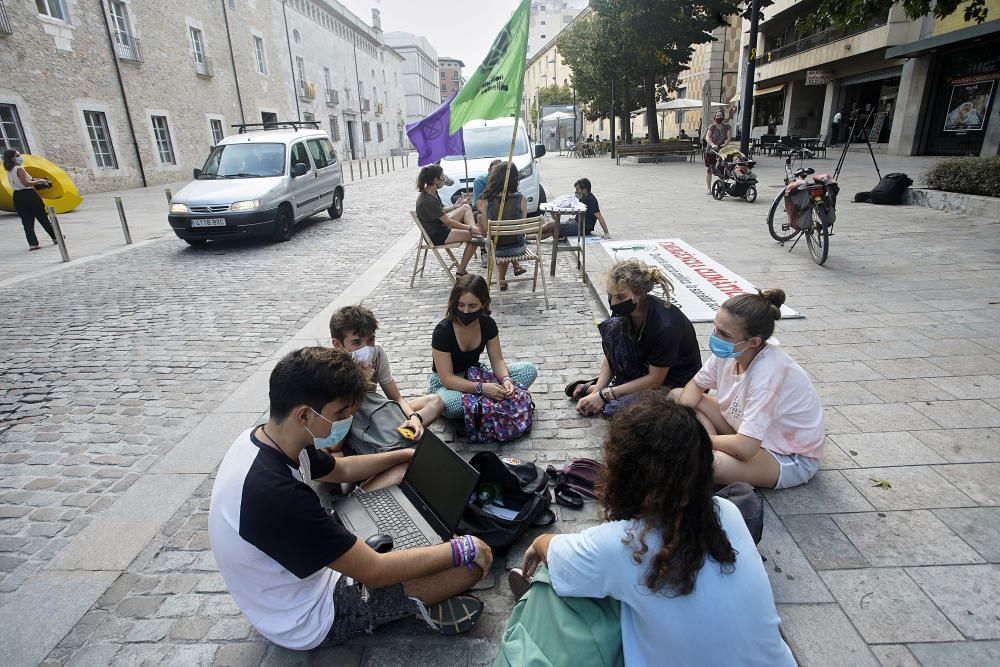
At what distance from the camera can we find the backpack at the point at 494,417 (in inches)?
143

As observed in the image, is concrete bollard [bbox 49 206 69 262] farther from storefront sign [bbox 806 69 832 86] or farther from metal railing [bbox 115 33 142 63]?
storefront sign [bbox 806 69 832 86]

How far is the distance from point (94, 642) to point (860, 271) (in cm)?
822

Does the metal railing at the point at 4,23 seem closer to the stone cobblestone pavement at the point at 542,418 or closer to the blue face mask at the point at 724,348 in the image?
the stone cobblestone pavement at the point at 542,418

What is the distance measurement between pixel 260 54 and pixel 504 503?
125ft

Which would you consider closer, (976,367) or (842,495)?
(842,495)

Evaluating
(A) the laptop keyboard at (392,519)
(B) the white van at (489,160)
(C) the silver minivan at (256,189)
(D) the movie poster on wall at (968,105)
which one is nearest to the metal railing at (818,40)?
(D) the movie poster on wall at (968,105)

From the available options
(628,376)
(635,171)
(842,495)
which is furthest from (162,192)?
(842,495)

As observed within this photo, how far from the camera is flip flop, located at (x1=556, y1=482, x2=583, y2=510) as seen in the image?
2986 mm

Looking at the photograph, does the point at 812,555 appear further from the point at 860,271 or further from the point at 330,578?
the point at 860,271

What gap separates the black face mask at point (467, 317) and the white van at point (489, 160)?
22.0 feet

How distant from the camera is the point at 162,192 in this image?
68.5ft

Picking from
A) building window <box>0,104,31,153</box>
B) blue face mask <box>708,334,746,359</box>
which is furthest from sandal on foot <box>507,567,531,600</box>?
building window <box>0,104,31,153</box>

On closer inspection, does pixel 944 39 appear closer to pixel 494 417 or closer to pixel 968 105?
pixel 968 105

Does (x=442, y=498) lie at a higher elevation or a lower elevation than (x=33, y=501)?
higher
